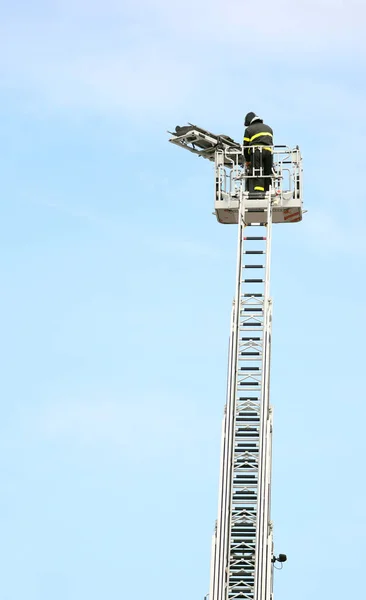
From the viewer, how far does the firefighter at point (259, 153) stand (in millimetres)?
44000

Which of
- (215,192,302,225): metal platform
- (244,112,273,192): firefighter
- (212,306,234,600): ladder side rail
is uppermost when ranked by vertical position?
(244,112,273,192): firefighter

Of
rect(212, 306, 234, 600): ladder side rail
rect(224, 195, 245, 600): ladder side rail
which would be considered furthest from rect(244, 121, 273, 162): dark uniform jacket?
rect(212, 306, 234, 600): ladder side rail

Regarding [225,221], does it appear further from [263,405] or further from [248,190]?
[263,405]

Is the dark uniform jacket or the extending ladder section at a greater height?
the dark uniform jacket

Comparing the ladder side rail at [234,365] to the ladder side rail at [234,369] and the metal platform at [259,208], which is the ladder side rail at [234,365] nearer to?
the ladder side rail at [234,369]

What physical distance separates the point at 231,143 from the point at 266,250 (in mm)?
4640

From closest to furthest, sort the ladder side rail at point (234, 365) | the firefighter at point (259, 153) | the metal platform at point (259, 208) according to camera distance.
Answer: the ladder side rail at point (234, 365) → the metal platform at point (259, 208) → the firefighter at point (259, 153)

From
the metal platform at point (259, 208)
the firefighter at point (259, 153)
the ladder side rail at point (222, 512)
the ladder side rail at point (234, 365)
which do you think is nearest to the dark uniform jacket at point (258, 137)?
the firefighter at point (259, 153)

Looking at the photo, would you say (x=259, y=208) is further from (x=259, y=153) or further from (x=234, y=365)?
(x=234, y=365)

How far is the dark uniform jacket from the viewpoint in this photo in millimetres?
44188

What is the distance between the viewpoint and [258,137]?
145ft

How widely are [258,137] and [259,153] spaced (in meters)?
0.54

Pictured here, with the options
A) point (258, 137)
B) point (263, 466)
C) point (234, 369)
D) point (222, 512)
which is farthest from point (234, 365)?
Answer: point (258, 137)

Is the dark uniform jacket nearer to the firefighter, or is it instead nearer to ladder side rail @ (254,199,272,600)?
the firefighter
